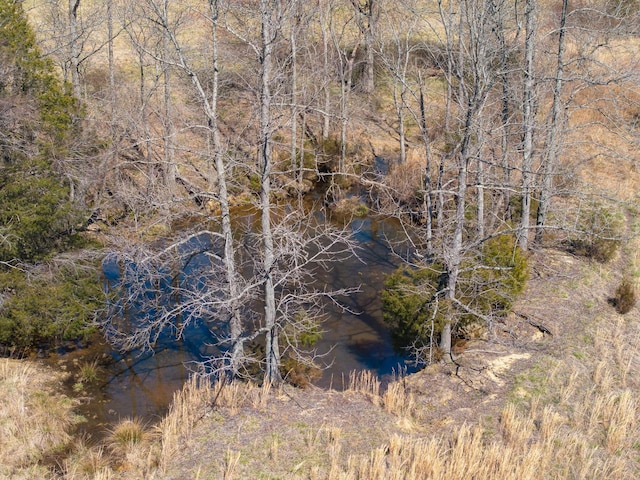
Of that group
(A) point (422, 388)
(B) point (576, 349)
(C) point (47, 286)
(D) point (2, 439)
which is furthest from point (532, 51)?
(D) point (2, 439)

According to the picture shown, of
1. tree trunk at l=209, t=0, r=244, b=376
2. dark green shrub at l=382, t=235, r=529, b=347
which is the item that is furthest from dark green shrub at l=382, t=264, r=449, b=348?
tree trunk at l=209, t=0, r=244, b=376

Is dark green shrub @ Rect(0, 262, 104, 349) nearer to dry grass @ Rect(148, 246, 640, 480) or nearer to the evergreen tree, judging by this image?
the evergreen tree

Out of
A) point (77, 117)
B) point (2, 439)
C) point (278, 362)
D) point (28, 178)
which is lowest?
point (2, 439)

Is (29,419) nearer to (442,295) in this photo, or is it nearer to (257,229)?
(442,295)

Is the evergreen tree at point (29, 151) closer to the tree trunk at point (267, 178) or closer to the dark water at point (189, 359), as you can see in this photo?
the dark water at point (189, 359)

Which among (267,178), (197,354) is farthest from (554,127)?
(197,354)

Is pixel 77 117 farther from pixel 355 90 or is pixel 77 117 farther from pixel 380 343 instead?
pixel 355 90
